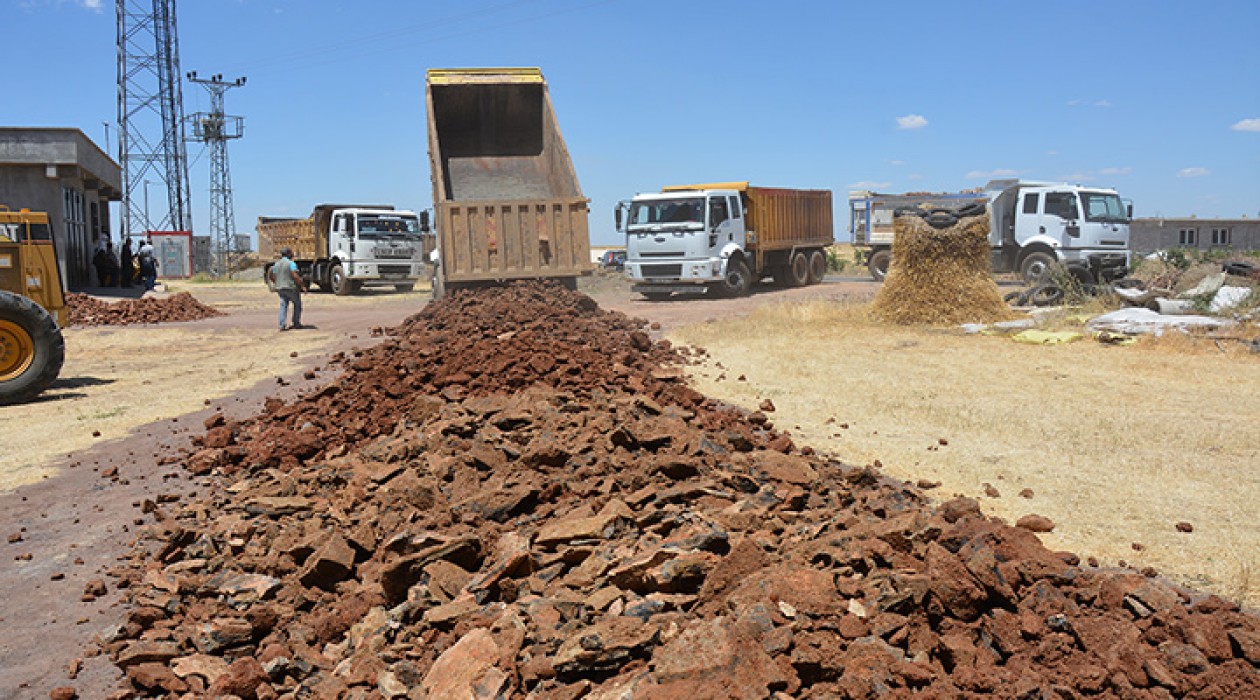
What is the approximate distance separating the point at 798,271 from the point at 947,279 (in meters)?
11.1

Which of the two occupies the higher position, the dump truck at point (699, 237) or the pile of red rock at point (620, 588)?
the dump truck at point (699, 237)

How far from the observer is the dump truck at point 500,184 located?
15.0m

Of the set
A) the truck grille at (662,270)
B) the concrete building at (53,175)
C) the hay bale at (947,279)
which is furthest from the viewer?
the concrete building at (53,175)

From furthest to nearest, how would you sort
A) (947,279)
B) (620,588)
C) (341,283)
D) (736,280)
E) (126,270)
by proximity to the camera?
1. (126,270)
2. (341,283)
3. (736,280)
4. (947,279)
5. (620,588)

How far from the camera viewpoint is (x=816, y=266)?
28.3m

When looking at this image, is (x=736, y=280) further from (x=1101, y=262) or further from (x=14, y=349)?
(x=14, y=349)

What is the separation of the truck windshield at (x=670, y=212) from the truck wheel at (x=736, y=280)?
1691 mm

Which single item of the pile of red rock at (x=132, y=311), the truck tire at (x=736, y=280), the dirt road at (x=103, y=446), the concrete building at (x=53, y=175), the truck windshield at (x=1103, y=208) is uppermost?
the concrete building at (x=53, y=175)

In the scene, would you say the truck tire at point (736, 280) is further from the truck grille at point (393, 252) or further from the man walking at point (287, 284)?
the truck grille at point (393, 252)

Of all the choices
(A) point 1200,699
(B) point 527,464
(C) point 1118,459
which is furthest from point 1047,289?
(A) point 1200,699

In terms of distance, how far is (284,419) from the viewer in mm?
8203

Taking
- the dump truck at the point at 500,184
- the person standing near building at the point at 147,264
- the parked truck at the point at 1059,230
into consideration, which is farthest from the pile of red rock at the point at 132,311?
the parked truck at the point at 1059,230

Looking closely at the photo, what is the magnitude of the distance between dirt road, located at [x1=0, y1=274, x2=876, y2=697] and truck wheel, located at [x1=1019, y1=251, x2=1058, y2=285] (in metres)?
7.26

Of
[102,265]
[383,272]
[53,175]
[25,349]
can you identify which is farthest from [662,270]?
[102,265]
